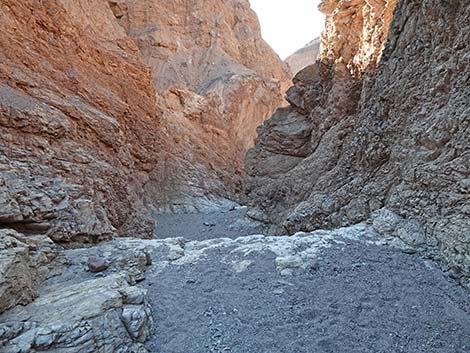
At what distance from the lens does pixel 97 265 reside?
5.27m

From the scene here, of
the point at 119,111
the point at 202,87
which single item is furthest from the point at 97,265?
the point at 202,87

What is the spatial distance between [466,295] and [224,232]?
1086cm

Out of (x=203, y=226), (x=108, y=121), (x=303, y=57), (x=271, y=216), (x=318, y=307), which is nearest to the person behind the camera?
(x=318, y=307)

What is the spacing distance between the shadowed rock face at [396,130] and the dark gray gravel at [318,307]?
948 mm

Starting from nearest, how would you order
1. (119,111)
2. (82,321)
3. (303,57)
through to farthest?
(82,321), (119,111), (303,57)

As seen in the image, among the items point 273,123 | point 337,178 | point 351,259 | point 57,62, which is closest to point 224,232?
point 337,178

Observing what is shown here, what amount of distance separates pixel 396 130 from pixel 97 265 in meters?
7.42

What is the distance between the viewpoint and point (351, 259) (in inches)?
Result: 214

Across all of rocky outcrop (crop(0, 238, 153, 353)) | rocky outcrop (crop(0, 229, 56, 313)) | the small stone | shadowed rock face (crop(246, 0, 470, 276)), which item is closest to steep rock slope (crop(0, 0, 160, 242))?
rocky outcrop (crop(0, 229, 56, 313))

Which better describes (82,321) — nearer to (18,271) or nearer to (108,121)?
(18,271)

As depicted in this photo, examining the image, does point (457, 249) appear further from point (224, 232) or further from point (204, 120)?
point (204, 120)

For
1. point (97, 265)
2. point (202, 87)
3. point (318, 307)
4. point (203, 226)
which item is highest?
point (202, 87)

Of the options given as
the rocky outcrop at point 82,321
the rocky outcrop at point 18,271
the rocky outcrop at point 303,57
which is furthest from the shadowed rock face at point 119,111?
the rocky outcrop at point 303,57

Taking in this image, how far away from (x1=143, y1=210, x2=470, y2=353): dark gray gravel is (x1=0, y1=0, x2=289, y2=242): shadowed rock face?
3.86 meters
